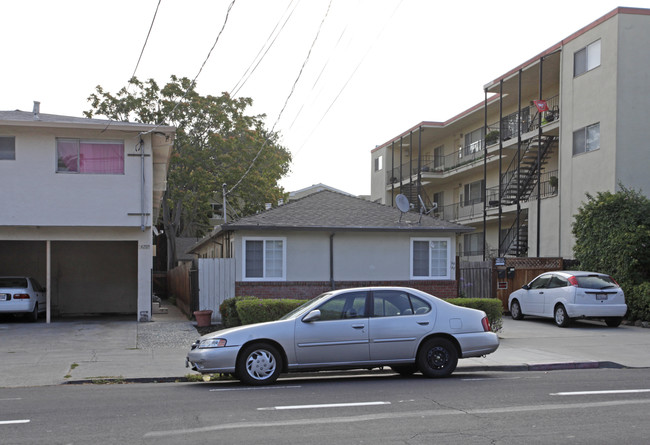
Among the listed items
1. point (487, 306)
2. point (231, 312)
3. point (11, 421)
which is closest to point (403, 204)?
point (487, 306)

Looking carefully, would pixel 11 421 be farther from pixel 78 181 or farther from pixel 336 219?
pixel 336 219

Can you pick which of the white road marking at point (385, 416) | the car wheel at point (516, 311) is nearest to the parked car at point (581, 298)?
the car wheel at point (516, 311)

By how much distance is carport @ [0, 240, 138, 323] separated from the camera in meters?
24.8

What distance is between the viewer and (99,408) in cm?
865

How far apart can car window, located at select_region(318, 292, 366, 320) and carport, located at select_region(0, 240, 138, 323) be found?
15847 mm

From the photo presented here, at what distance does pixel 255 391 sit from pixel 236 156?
2958 cm

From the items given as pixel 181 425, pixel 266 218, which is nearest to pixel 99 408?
pixel 181 425

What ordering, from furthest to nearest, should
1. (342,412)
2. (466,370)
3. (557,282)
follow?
1. (557,282)
2. (466,370)
3. (342,412)

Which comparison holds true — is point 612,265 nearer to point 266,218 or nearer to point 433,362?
point 266,218

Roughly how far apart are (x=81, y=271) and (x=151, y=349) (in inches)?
452

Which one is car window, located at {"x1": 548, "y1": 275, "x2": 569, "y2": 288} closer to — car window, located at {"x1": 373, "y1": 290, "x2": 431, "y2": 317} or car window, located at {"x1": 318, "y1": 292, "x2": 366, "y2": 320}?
car window, located at {"x1": 373, "y1": 290, "x2": 431, "y2": 317}

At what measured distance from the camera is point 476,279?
24.8 m

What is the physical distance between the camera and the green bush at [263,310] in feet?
53.6

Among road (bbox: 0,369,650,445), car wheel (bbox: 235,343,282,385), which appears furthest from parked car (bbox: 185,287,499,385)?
road (bbox: 0,369,650,445)
